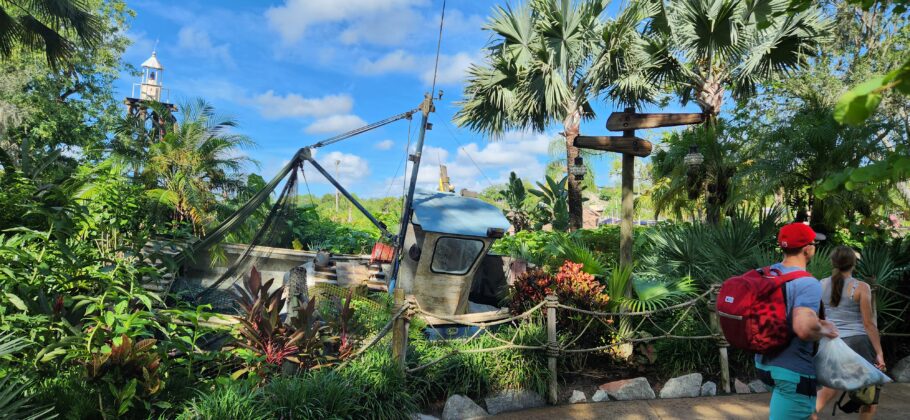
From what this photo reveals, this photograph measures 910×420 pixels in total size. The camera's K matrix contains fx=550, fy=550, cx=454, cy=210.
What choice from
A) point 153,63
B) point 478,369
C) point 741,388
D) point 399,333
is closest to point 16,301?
point 399,333

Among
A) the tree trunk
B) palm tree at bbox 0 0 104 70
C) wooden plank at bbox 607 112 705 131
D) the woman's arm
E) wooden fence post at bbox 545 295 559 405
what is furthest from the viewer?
the tree trunk

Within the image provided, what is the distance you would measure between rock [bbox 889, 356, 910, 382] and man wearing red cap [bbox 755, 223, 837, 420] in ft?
15.7

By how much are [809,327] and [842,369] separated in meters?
0.30

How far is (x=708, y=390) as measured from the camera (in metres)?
5.93

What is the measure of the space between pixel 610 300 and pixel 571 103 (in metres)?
8.36

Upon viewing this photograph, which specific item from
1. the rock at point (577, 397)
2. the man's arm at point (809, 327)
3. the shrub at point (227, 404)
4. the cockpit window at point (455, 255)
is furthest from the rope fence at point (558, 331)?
the man's arm at point (809, 327)

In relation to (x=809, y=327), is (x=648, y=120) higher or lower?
higher

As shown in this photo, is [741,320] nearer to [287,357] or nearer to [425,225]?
[287,357]

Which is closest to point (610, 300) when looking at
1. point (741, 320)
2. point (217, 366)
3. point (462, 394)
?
point (462, 394)

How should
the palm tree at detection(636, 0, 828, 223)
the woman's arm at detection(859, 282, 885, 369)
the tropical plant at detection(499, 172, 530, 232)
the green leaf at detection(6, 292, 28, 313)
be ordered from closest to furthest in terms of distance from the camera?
the green leaf at detection(6, 292, 28, 313) < the woman's arm at detection(859, 282, 885, 369) < the palm tree at detection(636, 0, 828, 223) < the tropical plant at detection(499, 172, 530, 232)

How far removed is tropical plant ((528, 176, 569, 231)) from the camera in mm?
16297

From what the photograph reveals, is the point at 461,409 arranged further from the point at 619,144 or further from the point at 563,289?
the point at 619,144

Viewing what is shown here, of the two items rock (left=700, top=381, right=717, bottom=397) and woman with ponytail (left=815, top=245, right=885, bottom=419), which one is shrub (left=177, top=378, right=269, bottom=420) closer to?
woman with ponytail (left=815, top=245, right=885, bottom=419)

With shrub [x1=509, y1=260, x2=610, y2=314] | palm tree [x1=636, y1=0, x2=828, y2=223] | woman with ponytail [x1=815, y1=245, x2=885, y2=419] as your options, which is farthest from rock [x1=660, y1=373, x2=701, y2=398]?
palm tree [x1=636, y1=0, x2=828, y2=223]
